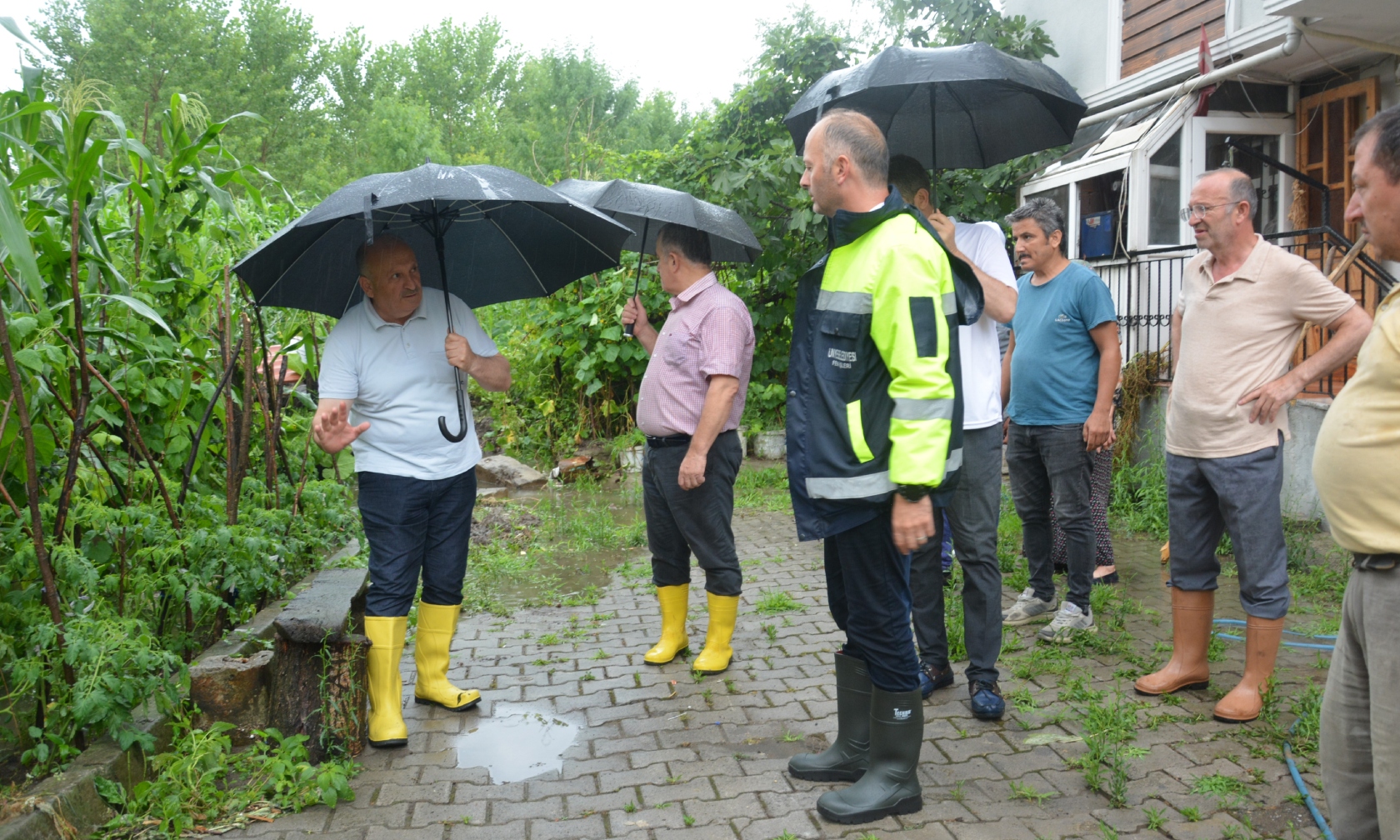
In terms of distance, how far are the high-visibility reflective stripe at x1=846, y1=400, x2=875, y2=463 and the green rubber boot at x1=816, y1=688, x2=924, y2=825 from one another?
796 millimetres

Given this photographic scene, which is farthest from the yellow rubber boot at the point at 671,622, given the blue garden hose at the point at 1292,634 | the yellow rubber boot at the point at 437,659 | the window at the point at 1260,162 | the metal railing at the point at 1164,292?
the window at the point at 1260,162

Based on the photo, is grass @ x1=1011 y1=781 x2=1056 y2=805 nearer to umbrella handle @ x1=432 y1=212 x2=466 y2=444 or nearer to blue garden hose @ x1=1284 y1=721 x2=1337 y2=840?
blue garden hose @ x1=1284 y1=721 x2=1337 y2=840

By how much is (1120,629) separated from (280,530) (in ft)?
13.6

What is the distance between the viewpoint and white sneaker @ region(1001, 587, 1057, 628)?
17.1 feet

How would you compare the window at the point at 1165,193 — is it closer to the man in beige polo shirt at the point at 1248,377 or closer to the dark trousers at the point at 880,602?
the man in beige polo shirt at the point at 1248,377

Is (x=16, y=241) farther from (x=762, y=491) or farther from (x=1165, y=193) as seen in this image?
(x=1165, y=193)

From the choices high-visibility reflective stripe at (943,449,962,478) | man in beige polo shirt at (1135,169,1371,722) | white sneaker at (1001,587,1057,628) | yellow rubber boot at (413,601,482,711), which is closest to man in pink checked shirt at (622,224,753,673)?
yellow rubber boot at (413,601,482,711)

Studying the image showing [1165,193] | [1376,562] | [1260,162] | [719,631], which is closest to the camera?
[1376,562]

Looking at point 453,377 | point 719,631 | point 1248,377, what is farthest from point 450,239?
point 1248,377

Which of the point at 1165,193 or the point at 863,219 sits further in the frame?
the point at 1165,193

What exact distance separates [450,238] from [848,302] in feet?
6.64

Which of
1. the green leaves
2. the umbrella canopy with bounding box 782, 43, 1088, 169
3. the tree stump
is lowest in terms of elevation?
the tree stump

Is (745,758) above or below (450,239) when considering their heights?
below

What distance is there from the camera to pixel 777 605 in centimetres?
577
